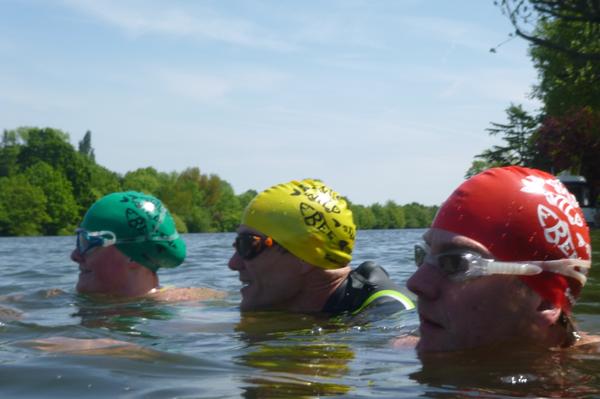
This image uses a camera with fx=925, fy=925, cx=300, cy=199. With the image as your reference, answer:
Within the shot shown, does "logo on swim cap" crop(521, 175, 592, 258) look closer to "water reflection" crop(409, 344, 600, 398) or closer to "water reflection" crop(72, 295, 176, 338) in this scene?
"water reflection" crop(409, 344, 600, 398)

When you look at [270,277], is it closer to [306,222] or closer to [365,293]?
[306,222]

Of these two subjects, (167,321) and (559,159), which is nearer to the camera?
(167,321)

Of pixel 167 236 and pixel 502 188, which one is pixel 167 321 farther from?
pixel 502 188

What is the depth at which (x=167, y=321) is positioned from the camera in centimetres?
657

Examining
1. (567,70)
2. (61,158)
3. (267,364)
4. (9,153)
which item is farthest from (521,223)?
(9,153)

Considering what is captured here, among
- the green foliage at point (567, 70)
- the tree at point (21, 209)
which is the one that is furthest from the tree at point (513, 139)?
the tree at point (21, 209)

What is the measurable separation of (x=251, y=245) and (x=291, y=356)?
6.36 ft

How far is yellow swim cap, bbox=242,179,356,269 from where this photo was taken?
6.57 m

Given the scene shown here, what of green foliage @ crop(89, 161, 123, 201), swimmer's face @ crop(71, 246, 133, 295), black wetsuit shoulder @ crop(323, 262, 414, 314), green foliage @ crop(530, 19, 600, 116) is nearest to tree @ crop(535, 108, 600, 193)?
green foliage @ crop(530, 19, 600, 116)

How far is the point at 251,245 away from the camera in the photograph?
6.48 metres

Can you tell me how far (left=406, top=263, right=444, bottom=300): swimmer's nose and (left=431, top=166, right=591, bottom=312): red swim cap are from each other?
0.21 metres

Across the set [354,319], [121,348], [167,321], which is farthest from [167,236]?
[121,348]

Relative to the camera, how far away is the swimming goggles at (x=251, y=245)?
6.47 meters

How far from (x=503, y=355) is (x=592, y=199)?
40.6 m
